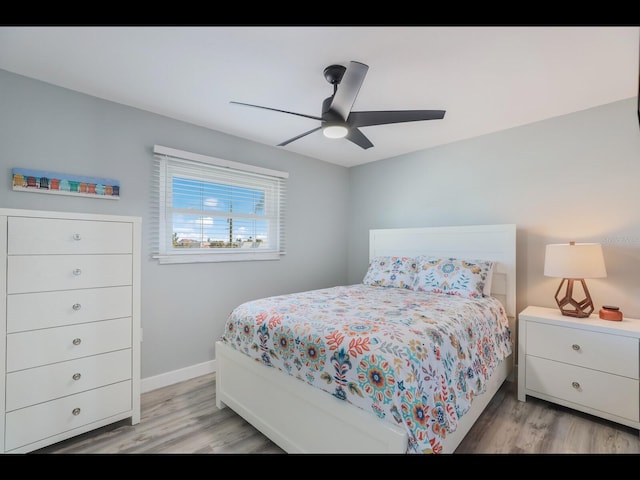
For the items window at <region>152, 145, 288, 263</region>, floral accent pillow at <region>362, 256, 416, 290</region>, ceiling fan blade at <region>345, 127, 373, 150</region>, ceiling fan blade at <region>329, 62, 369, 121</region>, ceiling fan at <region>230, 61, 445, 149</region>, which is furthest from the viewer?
floral accent pillow at <region>362, 256, 416, 290</region>

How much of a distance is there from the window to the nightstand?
2375mm

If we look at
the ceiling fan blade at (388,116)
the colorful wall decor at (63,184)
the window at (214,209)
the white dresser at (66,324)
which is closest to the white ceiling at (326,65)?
the ceiling fan blade at (388,116)

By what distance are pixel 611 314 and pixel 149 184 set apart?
351 cm

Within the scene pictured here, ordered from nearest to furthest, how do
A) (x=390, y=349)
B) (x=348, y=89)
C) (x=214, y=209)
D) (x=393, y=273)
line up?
1. (x=390, y=349)
2. (x=348, y=89)
3. (x=214, y=209)
4. (x=393, y=273)

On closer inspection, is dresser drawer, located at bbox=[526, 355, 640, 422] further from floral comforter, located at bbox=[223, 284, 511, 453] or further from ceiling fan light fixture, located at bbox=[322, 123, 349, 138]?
ceiling fan light fixture, located at bbox=[322, 123, 349, 138]

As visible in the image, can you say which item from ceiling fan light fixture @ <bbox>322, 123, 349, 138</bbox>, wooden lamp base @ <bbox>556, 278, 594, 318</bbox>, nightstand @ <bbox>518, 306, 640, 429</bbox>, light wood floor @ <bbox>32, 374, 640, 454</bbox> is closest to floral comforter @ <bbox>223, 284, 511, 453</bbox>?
nightstand @ <bbox>518, 306, 640, 429</bbox>

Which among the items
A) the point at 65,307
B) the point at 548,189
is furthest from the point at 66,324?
the point at 548,189

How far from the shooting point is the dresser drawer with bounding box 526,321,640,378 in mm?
1848

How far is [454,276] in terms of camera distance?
2.59 m

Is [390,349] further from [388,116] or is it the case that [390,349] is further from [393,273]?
[393,273]

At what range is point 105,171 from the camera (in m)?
2.24

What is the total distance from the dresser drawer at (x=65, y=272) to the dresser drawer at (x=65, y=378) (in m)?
0.42
